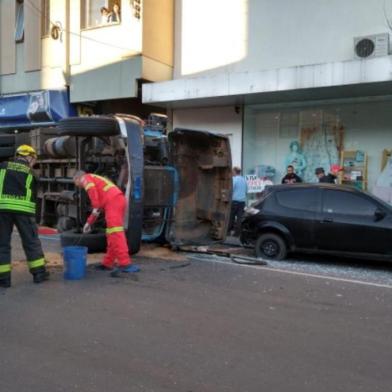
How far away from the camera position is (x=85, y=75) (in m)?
16.0

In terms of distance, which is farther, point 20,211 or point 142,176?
point 142,176

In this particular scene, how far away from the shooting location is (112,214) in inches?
293

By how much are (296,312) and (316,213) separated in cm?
339

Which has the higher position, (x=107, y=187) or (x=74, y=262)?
(x=107, y=187)

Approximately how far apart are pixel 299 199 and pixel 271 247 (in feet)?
3.10

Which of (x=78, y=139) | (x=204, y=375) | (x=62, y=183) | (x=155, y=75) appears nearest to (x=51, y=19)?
(x=155, y=75)

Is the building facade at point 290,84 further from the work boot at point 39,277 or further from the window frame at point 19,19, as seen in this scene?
the work boot at point 39,277

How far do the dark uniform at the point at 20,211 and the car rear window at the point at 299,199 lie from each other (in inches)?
167

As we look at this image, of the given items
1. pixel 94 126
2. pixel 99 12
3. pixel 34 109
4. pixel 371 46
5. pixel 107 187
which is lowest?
pixel 107 187

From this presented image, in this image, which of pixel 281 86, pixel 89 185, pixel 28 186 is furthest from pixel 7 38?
pixel 28 186

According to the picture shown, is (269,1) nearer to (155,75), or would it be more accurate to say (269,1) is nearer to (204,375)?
(155,75)

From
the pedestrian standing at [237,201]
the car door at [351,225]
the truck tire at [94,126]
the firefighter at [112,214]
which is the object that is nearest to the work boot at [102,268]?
the firefighter at [112,214]

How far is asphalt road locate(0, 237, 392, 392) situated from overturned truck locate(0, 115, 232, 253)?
1588 millimetres

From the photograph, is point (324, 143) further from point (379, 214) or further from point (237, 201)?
point (379, 214)
